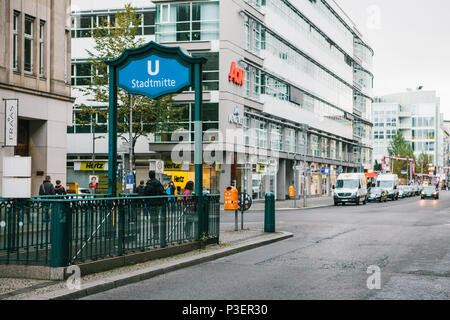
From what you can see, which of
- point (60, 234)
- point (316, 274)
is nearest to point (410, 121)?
point (316, 274)

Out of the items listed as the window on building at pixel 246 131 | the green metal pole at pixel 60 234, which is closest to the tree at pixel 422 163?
the window on building at pixel 246 131

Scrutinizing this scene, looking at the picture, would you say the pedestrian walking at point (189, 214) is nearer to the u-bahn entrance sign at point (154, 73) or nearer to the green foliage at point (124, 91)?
the u-bahn entrance sign at point (154, 73)

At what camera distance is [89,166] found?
46.9 metres

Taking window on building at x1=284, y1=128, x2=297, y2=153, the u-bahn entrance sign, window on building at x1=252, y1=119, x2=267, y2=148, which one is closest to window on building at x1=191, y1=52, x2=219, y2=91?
window on building at x1=252, y1=119, x2=267, y2=148

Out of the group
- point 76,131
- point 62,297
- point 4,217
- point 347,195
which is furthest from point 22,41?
point 347,195

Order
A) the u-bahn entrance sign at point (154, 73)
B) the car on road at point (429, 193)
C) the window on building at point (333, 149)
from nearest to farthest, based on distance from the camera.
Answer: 1. the u-bahn entrance sign at point (154, 73)
2. the car on road at point (429, 193)
3. the window on building at point (333, 149)

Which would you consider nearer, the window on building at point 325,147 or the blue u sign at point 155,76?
the blue u sign at point 155,76

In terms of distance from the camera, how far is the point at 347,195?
145ft

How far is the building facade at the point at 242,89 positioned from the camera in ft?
136

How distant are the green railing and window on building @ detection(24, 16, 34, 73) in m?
13.8

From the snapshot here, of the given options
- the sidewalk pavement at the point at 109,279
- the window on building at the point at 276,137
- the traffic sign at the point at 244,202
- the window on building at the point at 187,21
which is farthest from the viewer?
the window on building at the point at 276,137

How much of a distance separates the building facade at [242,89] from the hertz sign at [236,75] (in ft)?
0.24

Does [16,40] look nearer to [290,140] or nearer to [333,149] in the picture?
[290,140]

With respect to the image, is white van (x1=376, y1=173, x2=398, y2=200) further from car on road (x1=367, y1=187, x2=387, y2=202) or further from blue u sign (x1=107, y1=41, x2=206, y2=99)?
blue u sign (x1=107, y1=41, x2=206, y2=99)
